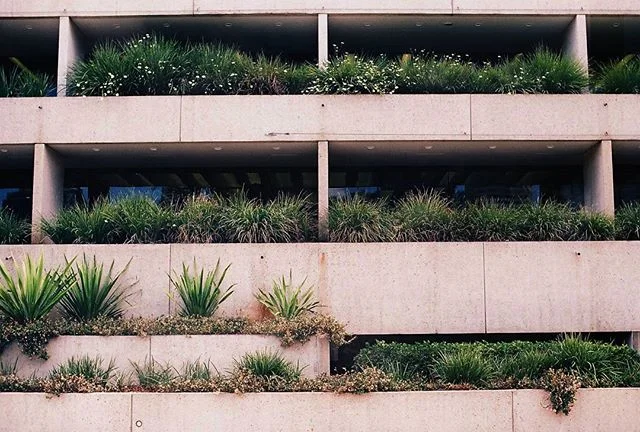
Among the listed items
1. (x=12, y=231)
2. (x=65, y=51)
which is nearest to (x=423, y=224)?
(x=12, y=231)

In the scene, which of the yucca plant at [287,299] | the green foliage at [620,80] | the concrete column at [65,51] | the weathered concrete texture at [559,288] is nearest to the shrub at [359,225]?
the yucca plant at [287,299]

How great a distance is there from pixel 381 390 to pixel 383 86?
20.2 ft

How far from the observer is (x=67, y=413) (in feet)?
35.6

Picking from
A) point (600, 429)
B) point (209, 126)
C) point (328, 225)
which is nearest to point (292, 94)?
point (209, 126)

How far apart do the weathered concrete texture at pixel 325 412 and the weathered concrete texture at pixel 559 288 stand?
8.47 feet

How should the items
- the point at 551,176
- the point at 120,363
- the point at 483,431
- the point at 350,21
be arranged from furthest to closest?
1. the point at 551,176
2. the point at 350,21
3. the point at 120,363
4. the point at 483,431

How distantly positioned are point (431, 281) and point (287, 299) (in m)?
2.47

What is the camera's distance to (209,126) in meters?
14.6

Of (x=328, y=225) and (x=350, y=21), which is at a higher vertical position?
(x=350, y=21)

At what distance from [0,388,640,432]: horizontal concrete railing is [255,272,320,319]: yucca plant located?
200 cm

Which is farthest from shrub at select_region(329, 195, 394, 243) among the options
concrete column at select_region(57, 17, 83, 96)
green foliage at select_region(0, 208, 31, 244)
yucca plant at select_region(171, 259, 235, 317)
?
concrete column at select_region(57, 17, 83, 96)

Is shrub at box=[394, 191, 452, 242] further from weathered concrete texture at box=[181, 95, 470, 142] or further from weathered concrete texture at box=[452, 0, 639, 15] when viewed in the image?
weathered concrete texture at box=[452, 0, 639, 15]

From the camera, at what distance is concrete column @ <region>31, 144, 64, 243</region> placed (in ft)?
48.5

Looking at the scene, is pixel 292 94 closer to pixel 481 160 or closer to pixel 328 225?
pixel 328 225
